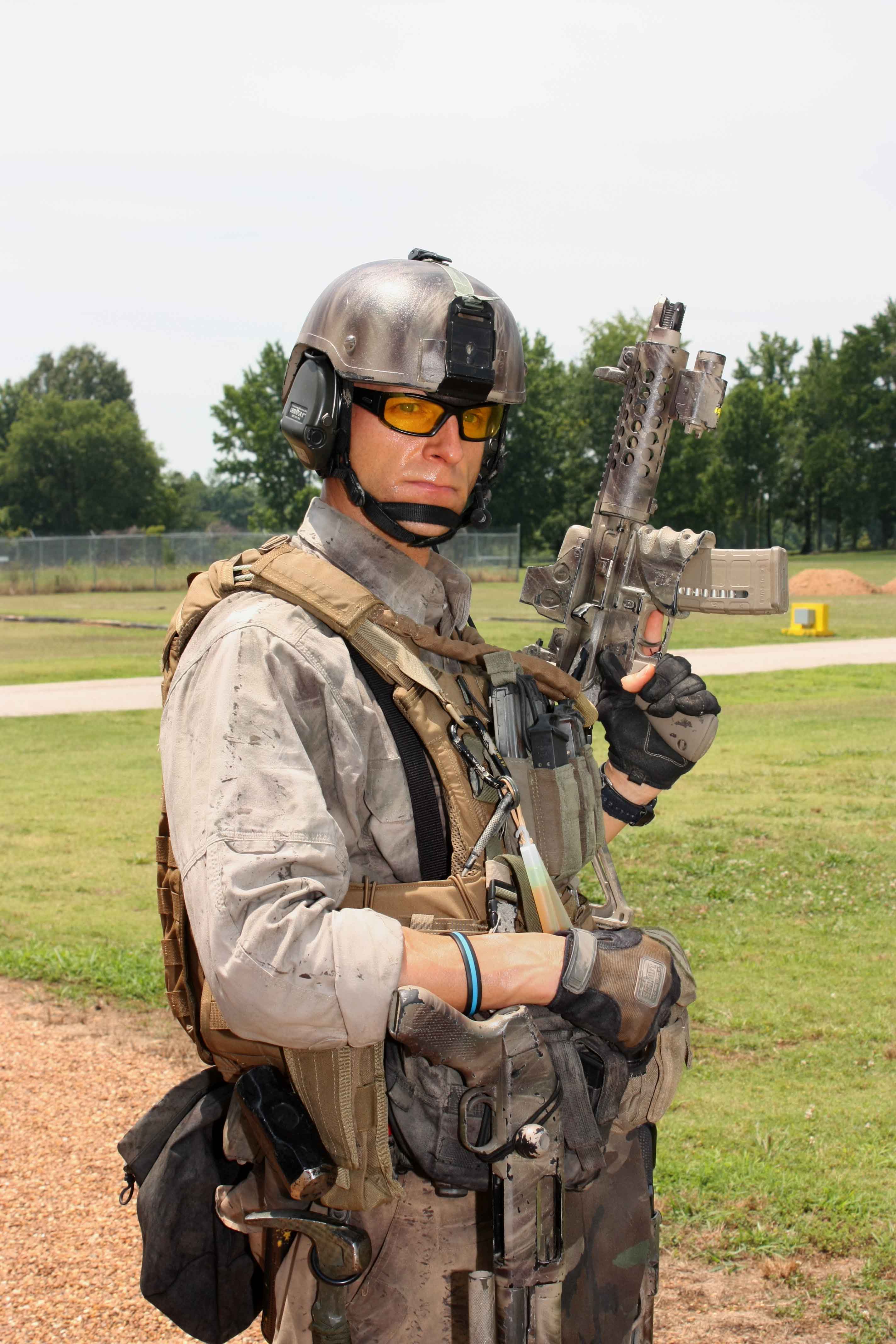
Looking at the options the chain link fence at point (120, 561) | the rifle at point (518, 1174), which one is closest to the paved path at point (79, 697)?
the rifle at point (518, 1174)

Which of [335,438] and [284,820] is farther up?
[335,438]

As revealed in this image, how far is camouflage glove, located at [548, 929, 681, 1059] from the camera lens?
89.4 inches

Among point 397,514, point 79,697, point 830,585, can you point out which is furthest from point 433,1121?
point 830,585

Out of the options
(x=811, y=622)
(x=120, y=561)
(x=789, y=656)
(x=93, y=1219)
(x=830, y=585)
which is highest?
(x=120, y=561)

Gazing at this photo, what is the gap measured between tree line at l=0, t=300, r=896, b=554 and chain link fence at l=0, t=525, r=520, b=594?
492 inches

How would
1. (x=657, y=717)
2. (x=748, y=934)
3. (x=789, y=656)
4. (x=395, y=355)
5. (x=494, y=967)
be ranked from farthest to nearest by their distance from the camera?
(x=789, y=656) < (x=748, y=934) < (x=657, y=717) < (x=395, y=355) < (x=494, y=967)

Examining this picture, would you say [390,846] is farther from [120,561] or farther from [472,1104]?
[120,561]

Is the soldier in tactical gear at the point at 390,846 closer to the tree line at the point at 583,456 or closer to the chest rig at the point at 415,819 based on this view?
the chest rig at the point at 415,819

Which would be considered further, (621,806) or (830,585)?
(830,585)

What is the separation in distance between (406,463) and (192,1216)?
1.52 metres

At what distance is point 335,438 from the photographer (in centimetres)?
275

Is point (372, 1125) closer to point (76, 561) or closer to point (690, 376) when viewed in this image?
point (690, 376)

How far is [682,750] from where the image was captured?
330 cm

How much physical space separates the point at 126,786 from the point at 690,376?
787 cm
